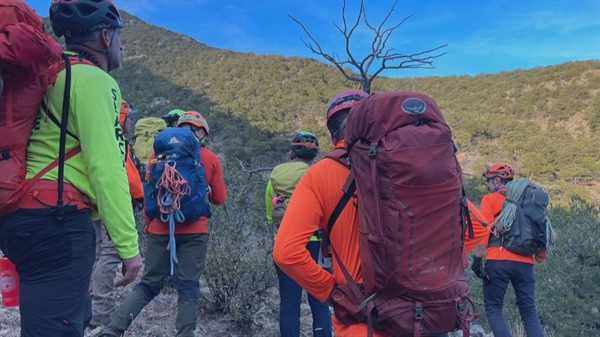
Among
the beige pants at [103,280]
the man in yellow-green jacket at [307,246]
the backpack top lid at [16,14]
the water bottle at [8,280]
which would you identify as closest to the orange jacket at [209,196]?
the man in yellow-green jacket at [307,246]

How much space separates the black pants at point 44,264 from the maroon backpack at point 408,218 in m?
1.09

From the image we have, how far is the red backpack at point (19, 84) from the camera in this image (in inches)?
68.9

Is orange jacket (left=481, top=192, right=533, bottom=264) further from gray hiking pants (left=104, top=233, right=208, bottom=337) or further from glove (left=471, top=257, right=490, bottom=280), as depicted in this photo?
gray hiking pants (left=104, top=233, right=208, bottom=337)

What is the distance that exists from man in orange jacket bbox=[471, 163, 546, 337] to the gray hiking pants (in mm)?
2987

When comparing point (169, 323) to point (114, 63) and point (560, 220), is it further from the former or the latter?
point (560, 220)

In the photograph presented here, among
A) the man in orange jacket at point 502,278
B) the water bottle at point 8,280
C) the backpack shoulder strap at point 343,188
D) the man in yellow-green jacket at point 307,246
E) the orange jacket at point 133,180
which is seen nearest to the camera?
the backpack shoulder strap at point 343,188

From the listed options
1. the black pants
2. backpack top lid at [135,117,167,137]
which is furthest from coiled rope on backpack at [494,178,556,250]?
the black pants

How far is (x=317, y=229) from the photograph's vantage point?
6.75 feet

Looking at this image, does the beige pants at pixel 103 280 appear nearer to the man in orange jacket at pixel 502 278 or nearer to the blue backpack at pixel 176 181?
the blue backpack at pixel 176 181

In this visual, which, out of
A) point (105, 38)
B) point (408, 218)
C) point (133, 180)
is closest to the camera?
point (408, 218)

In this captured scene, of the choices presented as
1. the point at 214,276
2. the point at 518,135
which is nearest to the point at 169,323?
the point at 214,276

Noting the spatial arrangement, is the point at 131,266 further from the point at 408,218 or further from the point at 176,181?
the point at 176,181

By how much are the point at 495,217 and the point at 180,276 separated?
11.5 ft

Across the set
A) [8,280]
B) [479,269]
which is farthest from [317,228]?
[479,269]
